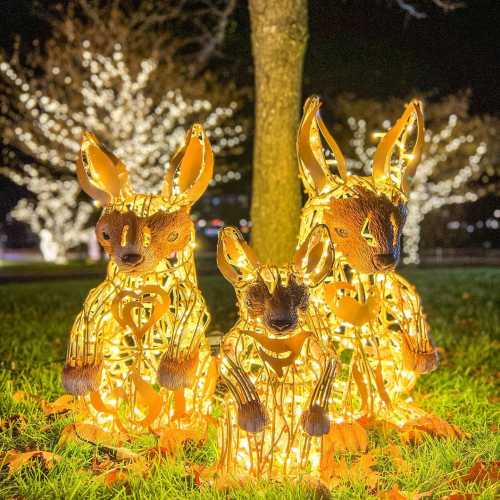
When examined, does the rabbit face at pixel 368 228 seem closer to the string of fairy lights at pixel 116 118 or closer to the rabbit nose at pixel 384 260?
the rabbit nose at pixel 384 260

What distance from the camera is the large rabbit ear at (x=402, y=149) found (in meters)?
3.45

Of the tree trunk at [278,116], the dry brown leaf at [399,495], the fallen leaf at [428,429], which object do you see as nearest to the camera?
the dry brown leaf at [399,495]

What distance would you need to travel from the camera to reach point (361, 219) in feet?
10.8

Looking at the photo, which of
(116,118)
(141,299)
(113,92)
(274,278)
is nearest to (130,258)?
(141,299)

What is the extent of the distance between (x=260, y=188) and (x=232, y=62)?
11.4 m

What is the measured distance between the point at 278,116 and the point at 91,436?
11.3ft

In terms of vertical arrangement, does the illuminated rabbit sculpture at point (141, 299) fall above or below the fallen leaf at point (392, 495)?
above

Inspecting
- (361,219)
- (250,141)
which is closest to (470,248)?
(250,141)

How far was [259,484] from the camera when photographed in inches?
112

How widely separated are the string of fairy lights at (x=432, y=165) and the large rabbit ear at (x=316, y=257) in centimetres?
1666

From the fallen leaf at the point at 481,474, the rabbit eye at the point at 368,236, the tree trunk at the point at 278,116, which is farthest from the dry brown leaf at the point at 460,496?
the tree trunk at the point at 278,116

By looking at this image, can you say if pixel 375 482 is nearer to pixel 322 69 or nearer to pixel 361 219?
pixel 361 219

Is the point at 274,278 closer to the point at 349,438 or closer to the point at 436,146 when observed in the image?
the point at 349,438

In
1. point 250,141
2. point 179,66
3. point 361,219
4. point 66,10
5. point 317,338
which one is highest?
point 66,10
